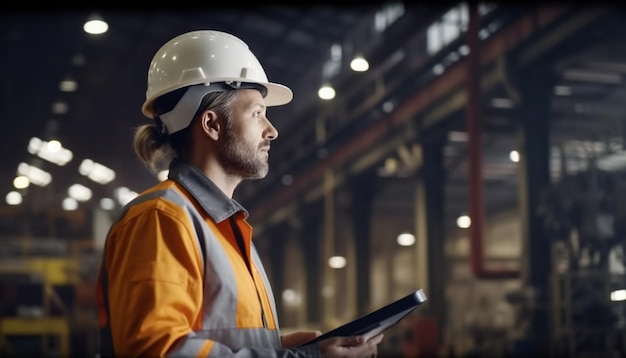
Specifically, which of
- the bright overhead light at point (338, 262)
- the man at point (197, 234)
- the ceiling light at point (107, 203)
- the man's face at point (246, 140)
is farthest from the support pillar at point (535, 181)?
the ceiling light at point (107, 203)

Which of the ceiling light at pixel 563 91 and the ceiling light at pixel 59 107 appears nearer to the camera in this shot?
the ceiling light at pixel 563 91

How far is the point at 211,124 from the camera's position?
8.33 feet

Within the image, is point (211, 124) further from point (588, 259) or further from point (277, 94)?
point (588, 259)

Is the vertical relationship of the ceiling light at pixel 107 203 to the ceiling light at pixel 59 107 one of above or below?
below

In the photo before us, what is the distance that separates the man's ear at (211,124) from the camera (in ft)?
8.30

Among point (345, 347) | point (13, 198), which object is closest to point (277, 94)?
point (345, 347)

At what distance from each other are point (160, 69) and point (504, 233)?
24.4 metres

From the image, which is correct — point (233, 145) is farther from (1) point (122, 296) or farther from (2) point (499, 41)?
(2) point (499, 41)

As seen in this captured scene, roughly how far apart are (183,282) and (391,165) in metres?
13.6

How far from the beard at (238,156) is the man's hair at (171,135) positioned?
46mm

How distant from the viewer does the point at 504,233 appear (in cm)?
2617

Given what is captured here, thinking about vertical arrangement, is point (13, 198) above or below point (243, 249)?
above

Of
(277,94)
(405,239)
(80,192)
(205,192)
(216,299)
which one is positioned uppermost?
(80,192)

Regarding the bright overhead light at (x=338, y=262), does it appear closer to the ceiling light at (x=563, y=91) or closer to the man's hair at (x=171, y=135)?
the ceiling light at (x=563, y=91)
